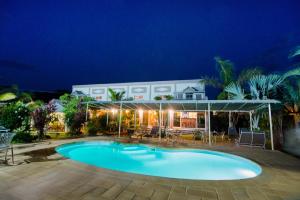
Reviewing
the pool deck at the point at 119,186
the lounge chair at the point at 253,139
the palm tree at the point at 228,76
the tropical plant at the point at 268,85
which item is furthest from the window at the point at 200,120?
the pool deck at the point at 119,186

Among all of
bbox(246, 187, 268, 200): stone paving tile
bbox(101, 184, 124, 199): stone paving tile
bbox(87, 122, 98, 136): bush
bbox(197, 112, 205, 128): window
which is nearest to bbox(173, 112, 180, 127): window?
bbox(197, 112, 205, 128): window

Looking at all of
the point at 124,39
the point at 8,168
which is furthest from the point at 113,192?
the point at 124,39

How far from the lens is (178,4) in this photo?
43.7 metres

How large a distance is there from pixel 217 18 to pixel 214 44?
982 centimetres

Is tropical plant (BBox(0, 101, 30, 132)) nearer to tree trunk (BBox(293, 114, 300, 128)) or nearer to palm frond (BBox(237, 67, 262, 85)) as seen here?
tree trunk (BBox(293, 114, 300, 128))

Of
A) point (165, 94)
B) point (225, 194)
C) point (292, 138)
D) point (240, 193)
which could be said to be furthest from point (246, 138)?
point (165, 94)

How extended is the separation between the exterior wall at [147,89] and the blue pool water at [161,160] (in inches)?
555

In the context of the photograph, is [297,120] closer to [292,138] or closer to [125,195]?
[292,138]

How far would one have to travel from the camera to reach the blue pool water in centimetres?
696

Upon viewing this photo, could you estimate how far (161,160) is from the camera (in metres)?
8.77

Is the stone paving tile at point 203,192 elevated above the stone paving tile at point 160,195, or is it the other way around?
the stone paving tile at point 160,195

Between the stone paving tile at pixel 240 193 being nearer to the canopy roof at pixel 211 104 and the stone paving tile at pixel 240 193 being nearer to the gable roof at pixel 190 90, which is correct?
the canopy roof at pixel 211 104

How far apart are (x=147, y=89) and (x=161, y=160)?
17.1 m

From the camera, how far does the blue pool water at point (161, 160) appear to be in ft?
22.8
